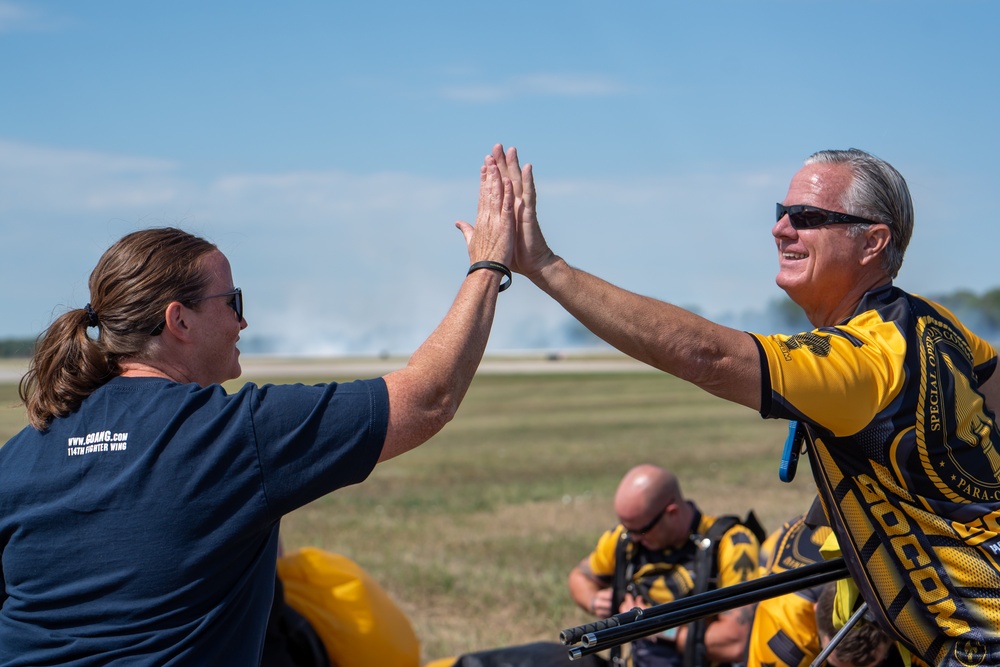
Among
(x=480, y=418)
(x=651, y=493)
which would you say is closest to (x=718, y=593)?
Answer: (x=651, y=493)

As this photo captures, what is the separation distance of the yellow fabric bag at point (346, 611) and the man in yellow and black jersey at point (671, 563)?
1.36 metres

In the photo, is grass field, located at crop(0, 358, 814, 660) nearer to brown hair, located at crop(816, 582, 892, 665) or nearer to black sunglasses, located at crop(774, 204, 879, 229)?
black sunglasses, located at crop(774, 204, 879, 229)

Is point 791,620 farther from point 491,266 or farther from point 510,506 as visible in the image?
point 510,506

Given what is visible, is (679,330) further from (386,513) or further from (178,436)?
(386,513)

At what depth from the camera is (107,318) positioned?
8.96ft

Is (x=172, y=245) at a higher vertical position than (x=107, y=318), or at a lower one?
higher

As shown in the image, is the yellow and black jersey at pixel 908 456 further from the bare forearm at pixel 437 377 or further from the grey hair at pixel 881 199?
the bare forearm at pixel 437 377

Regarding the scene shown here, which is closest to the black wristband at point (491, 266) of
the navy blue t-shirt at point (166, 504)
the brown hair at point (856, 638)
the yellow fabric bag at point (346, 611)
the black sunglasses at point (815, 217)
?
the navy blue t-shirt at point (166, 504)

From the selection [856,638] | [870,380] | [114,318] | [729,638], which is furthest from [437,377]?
[729,638]

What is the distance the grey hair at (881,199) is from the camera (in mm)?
3121

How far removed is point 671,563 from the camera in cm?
597

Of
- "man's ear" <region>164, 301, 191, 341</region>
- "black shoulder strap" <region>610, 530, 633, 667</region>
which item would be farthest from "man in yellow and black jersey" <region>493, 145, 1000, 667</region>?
"black shoulder strap" <region>610, 530, 633, 667</region>

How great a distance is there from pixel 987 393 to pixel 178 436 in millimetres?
2265

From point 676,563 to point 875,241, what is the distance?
10.6ft
